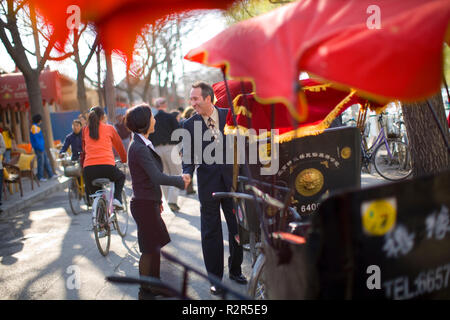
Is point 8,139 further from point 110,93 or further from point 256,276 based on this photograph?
point 256,276

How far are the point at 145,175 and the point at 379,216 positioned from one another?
Answer: 2396 millimetres

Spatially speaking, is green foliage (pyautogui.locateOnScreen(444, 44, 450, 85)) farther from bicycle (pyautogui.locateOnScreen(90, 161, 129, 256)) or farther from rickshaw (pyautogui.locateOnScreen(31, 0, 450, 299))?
bicycle (pyautogui.locateOnScreen(90, 161, 129, 256))

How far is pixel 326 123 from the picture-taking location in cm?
378

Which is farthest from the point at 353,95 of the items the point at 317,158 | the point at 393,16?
the point at 393,16

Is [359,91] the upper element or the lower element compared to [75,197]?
upper

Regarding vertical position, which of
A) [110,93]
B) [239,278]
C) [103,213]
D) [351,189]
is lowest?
[239,278]

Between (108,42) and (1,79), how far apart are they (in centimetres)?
1771

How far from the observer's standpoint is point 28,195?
11.1 meters

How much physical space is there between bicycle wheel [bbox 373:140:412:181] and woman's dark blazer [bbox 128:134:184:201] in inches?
254

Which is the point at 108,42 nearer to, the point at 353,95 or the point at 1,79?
the point at 353,95

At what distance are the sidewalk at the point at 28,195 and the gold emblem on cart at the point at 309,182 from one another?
294 inches

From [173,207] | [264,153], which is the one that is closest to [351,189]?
[264,153]

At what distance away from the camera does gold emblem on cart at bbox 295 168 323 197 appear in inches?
152

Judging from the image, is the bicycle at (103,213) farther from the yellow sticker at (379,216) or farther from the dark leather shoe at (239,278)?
the yellow sticker at (379,216)
